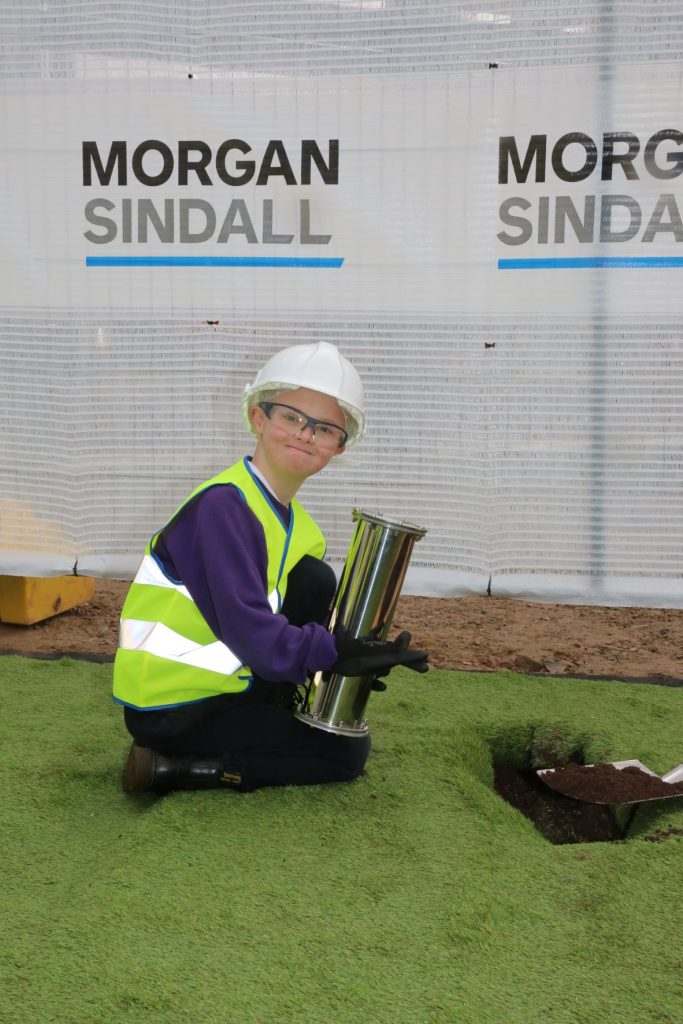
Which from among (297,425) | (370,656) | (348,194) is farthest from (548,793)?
(348,194)

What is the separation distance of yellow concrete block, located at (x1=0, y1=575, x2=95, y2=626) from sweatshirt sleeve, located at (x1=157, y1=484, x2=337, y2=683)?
62.5 inches

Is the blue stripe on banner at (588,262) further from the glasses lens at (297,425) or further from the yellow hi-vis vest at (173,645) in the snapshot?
the yellow hi-vis vest at (173,645)

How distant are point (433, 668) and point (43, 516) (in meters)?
1.24

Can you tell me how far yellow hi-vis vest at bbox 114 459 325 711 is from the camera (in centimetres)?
195

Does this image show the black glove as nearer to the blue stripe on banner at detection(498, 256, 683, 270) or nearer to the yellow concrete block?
the blue stripe on banner at detection(498, 256, 683, 270)

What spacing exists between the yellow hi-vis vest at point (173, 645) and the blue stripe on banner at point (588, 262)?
1062 mm

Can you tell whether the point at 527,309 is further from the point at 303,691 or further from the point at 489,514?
the point at 303,691

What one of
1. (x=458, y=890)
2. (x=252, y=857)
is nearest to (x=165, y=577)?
(x=252, y=857)

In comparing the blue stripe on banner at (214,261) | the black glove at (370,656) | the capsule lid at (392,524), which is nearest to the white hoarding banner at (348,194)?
the blue stripe on banner at (214,261)

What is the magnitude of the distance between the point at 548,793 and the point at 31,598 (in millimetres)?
1906

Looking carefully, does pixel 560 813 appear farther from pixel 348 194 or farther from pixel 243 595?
pixel 348 194

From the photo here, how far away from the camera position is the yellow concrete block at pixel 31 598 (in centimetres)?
330

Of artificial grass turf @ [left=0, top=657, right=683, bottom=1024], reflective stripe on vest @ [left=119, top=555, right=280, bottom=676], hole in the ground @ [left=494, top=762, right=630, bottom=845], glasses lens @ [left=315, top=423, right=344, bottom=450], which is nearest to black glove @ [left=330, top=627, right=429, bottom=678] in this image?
reflective stripe on vest @ [left=119, top=555, right=280, bottom=676]

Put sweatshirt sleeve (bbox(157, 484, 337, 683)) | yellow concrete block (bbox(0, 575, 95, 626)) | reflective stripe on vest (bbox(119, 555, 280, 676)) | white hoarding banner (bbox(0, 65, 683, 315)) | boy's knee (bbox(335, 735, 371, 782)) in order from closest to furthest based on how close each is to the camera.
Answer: sweatshirt sleeve (bbox(157, 484, 337, 683))
reflective stripe on vest (bbox(119, 555, 280, 676))
boy's knee (bbox(335, 735, 371, 782))
white hoarding banner (bbox(0, 65, 683, 315))
yellow concrete block (bbox(0, 575, 95, 626))
